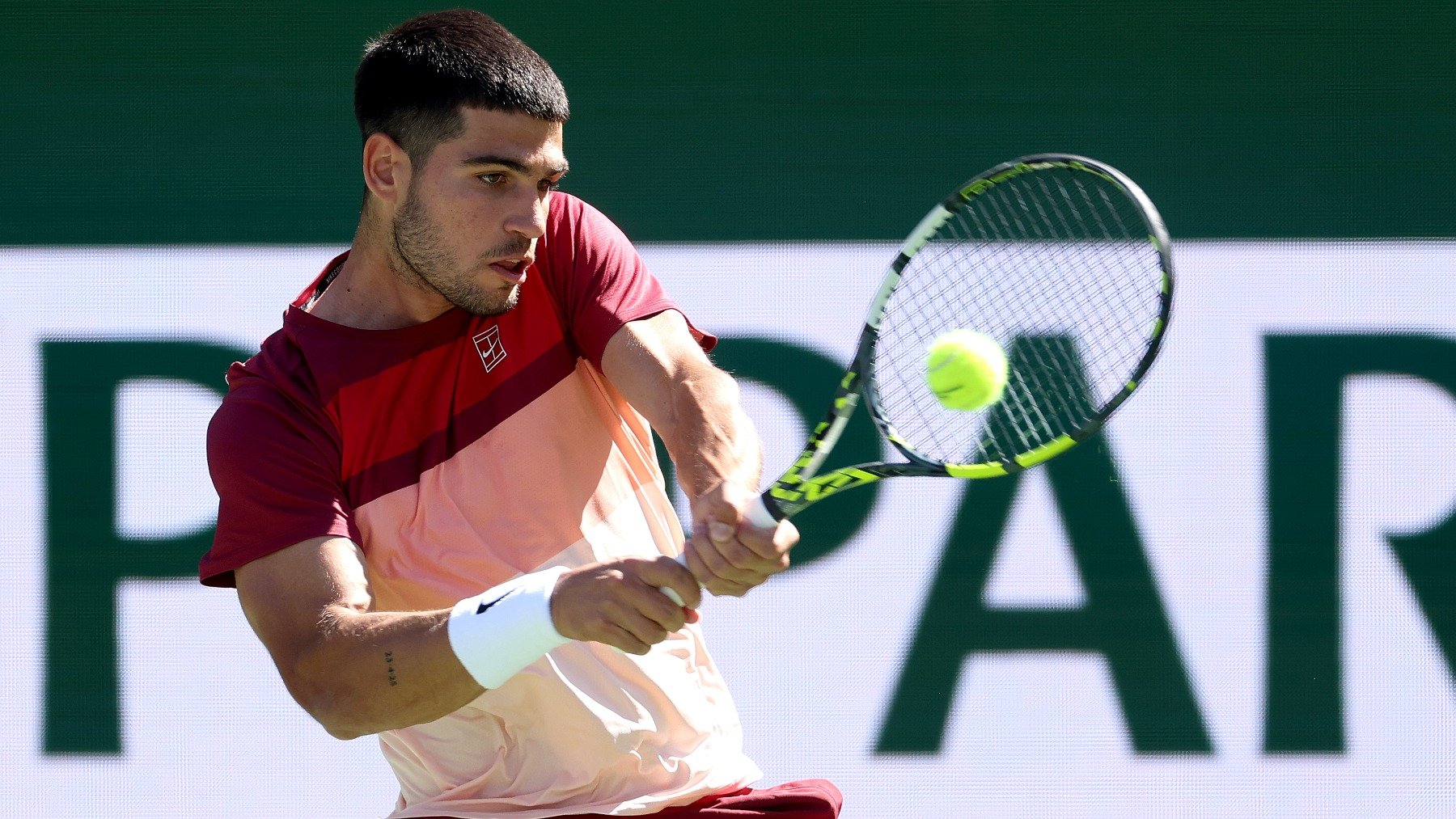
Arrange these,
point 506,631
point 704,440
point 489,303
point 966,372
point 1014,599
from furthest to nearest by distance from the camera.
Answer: point 1014,599 < point 489,303 < point 704,440 < point 966,372 < point 506,631

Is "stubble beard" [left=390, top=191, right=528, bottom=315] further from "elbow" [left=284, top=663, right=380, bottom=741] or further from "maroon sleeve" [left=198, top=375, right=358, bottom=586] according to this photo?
"elbow" [left=284, top=663, right=380, bottom=741]

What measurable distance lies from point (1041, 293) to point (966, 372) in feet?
4.70

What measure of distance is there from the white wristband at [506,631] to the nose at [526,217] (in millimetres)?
505

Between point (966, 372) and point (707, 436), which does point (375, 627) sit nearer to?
point (707, 436)

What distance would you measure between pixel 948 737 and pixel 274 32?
7.30 feet

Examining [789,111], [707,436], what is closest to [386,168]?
[707,436]

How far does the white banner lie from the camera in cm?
358

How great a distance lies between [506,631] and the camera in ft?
6.28

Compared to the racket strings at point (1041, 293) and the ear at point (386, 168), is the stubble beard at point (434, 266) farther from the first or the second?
the racket strings at point (1041, 293)

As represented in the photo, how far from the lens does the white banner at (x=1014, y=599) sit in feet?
11.7

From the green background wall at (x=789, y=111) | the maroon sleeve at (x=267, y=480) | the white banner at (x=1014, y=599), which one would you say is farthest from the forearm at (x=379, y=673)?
the green background wall at (x=789, y=111)

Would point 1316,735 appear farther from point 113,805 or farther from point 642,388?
point 113,805

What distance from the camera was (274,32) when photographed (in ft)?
12.2

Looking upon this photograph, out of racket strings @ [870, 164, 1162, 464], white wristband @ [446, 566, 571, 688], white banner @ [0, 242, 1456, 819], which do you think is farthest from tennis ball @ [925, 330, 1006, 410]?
white banner @ [0, 242, 1456, 819]
